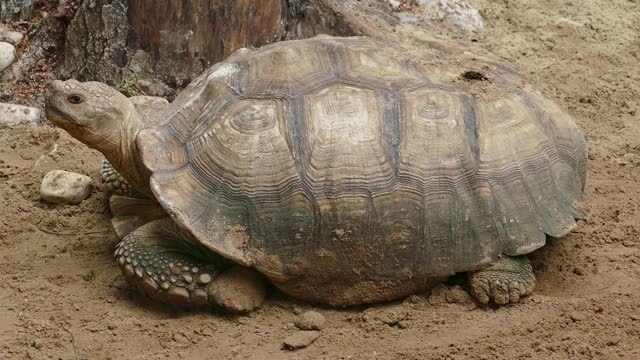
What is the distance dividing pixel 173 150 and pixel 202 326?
1021mm

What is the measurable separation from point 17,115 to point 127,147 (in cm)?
195

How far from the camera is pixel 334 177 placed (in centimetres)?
445

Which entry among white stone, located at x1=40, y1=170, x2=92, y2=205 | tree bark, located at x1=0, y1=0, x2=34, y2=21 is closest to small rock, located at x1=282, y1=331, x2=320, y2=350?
white stone, located at x1=40, y1=170, x2=92, y2=205

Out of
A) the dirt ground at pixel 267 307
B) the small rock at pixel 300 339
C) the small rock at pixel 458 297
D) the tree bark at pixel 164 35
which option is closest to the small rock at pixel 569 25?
the dirt ground at pixel 267 307

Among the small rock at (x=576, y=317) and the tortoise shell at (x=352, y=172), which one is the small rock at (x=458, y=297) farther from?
the small rock at (x=576, y=317)

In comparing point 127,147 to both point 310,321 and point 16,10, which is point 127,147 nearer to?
point 310,321

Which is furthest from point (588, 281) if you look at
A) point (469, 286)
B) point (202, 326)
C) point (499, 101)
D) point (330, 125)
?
point (202, 326)

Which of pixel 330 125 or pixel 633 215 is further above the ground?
pixel 330 125

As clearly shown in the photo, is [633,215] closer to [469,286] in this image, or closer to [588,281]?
[588,281]

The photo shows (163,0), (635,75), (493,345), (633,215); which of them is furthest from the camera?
(635,75)

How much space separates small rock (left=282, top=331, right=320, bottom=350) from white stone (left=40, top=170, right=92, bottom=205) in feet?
6.61

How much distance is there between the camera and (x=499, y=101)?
190 inches

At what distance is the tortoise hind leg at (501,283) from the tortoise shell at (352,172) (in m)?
0.08

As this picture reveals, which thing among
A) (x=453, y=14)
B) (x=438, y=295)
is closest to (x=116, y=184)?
(x=438, y=295)
